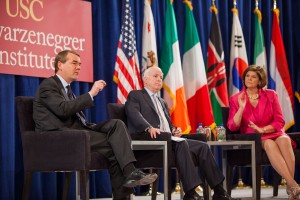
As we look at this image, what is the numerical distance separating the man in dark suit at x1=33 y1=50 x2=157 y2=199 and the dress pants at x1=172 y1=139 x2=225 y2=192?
599mm

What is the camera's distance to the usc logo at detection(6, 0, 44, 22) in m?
5.48

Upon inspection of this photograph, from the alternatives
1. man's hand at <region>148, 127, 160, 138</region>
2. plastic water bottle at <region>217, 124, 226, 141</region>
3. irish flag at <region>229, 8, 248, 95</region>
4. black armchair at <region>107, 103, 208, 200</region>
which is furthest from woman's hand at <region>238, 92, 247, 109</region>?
irish flag at <region>229, 8, 248, 95</region>

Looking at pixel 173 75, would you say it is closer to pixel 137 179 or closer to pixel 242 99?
pixel 242 99

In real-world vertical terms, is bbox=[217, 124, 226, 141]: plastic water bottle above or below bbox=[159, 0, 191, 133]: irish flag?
below

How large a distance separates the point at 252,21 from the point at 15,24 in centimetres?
363

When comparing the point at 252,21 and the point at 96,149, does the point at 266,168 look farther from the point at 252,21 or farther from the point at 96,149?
the point at 96,149

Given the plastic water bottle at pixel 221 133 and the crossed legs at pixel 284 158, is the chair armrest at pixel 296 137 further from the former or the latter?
the plastic water bottle at pixel 221 133

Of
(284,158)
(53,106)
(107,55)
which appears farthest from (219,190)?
(107,55)

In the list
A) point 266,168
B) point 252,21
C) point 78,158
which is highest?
point 252,21

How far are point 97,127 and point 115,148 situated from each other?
0.88ft

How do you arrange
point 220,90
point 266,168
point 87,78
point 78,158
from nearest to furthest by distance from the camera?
point 78,158
point 87,78
point 220,90
point 266,168

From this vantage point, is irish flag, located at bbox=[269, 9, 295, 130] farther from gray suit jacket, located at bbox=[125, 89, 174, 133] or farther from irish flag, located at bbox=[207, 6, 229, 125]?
gray suit jacket, located at bbox=[125, 89, 174, 133]

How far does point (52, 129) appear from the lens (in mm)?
A: 4113

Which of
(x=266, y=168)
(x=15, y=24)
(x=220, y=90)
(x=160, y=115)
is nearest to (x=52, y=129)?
(x=160, y=115)
